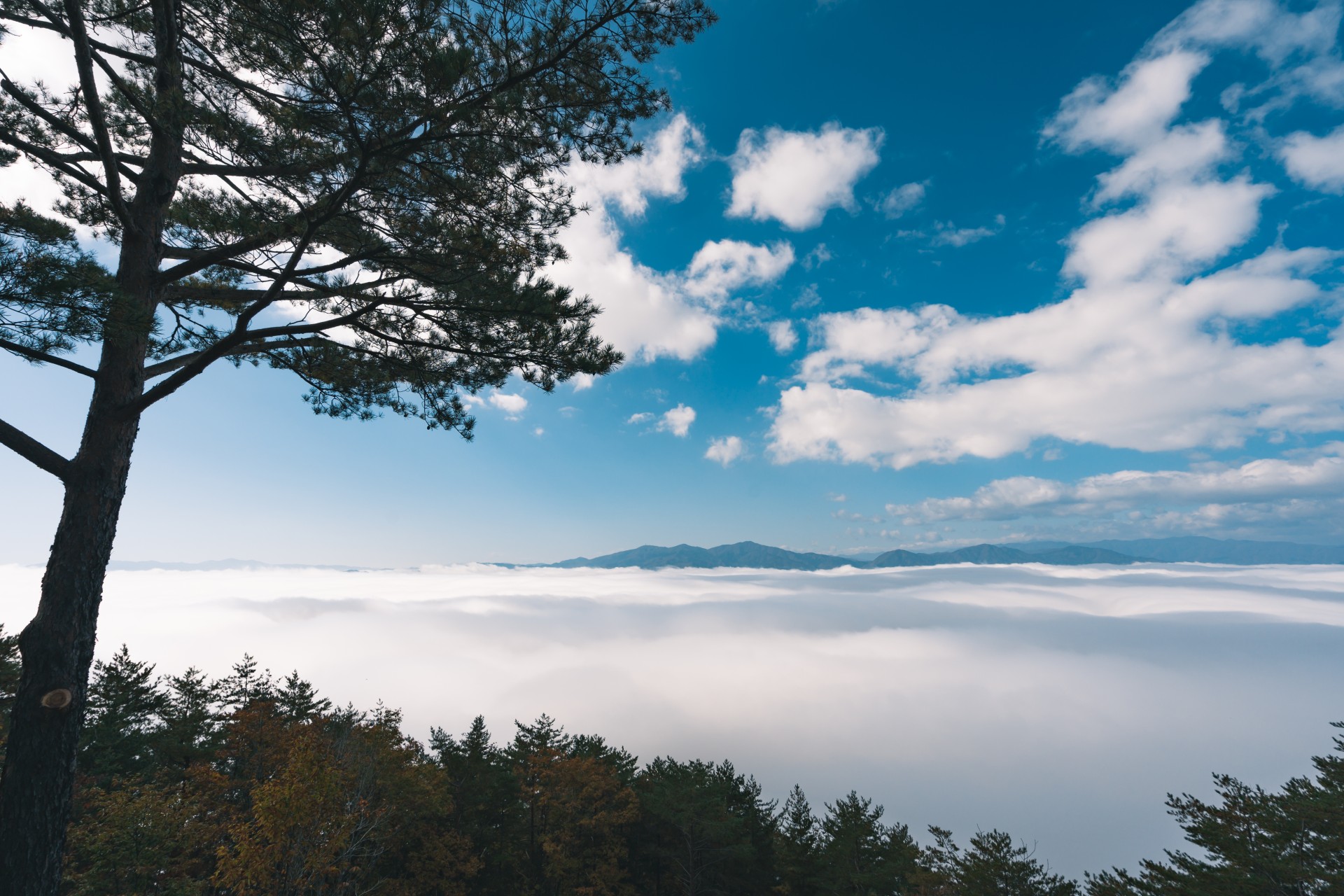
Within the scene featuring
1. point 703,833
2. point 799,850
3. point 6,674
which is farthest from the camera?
point 799,850

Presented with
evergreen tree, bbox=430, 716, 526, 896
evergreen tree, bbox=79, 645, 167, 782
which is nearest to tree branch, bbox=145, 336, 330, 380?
evergreen tree, bbox=79, 645, 167, 782

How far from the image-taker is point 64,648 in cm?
430

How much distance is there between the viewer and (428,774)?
19406 mm

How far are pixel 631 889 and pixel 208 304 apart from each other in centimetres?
2895

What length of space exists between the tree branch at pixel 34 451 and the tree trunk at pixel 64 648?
0.08m

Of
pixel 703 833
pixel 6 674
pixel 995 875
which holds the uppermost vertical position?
pixel 6 674

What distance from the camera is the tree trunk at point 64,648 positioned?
4.04 m

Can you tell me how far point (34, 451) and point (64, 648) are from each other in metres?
1.77

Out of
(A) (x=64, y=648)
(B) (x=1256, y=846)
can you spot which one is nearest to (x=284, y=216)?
(A) (x=64, y=648)

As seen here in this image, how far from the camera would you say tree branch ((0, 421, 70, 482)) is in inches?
168

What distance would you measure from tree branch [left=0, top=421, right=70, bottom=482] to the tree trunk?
0.08 metres

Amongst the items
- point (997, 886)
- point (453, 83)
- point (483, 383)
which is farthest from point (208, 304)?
point (997, 886)

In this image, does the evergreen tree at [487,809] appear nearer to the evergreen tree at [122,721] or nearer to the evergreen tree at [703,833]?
the evergreen tree at [703,833]

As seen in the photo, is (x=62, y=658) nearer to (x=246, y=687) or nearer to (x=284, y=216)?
(x=284, y=216)
